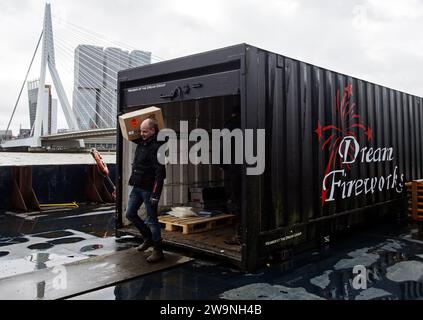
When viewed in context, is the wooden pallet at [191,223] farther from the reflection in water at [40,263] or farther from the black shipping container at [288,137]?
the reflection in water at [40,263]

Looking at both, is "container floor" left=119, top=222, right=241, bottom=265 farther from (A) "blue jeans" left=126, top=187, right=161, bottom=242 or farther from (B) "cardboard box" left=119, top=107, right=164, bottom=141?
(B) "cardboard box" left=119, top=107, right=164, bottom=141

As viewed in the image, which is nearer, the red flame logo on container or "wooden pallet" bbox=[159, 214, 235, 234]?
the red flame logo on container

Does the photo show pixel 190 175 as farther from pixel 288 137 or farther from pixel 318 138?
pixel 288 137

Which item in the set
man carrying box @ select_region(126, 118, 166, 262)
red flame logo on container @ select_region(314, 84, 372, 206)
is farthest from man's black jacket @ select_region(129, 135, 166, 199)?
red flame logo on container @ select_region(314, 84, 372, 206)

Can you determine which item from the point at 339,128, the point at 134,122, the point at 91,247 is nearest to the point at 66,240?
the point at 91,247

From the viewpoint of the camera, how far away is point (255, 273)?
4.28 m

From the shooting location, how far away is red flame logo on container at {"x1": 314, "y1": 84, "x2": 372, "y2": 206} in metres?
5.32

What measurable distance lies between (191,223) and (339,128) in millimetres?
2758

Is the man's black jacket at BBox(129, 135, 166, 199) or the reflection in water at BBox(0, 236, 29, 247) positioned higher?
the man's black jacket at BBox(129, 135, 166, 199)

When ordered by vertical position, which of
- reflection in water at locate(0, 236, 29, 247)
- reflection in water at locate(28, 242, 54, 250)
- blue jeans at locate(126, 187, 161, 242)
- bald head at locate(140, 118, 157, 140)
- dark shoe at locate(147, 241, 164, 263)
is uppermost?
bald head at locate(140, 118, 157, 140)

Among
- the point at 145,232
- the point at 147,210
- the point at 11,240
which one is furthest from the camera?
the point at 11,240

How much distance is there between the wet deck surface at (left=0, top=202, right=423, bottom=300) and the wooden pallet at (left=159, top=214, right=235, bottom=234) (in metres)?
0.60

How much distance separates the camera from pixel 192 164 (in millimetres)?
7859

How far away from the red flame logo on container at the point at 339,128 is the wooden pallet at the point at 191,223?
1.85m
